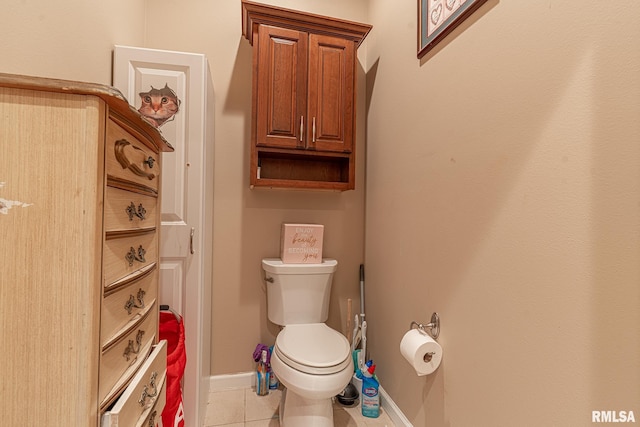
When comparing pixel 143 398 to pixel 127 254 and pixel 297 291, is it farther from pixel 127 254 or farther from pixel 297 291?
pixel 297 291

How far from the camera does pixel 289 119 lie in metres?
1.72

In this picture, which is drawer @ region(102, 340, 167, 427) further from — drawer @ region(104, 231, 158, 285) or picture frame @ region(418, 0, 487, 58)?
picture frame @ region(418, 0, 487, 58)

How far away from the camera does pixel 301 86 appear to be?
5.67 feet

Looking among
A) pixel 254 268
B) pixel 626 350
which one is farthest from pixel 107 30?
pixel 626 350

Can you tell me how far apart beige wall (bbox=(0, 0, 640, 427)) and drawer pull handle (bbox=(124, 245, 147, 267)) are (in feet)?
1.97

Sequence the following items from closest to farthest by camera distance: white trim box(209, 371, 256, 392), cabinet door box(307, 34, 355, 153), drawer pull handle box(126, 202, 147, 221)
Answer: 1. drawer pull handle box(126, 202, 147, 221)
2. cabinet door box(307, 34, 355, 153)
3. white trim box(209, 371, 256, 392)

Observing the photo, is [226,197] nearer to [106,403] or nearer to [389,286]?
[389,286]

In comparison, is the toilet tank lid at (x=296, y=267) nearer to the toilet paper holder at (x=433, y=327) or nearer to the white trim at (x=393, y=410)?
the toilet paper holder at (x=433, y=327)

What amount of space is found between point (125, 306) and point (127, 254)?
12 centimetres

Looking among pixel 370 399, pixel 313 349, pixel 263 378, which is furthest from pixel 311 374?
pixel 263 378

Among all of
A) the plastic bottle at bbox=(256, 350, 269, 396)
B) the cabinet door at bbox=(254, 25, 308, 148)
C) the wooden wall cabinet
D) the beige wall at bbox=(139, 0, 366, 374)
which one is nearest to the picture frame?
the wooden wall cabinet

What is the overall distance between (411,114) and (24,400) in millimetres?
1629

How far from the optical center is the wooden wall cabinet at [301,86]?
5.47ft

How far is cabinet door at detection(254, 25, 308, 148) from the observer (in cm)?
167
